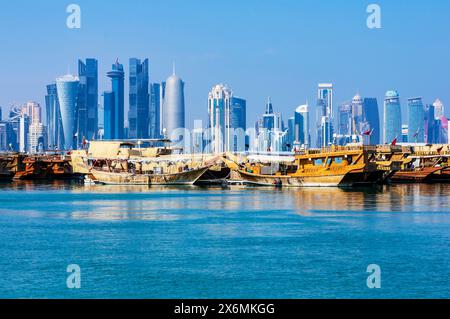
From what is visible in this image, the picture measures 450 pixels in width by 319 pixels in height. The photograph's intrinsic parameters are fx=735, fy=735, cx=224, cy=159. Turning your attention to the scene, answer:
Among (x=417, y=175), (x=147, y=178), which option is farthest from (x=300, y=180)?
(x=147, y=178)

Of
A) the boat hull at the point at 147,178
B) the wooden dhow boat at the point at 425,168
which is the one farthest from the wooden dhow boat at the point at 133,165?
the wooden dhow boat at the point at 425,168

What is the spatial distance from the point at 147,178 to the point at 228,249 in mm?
69164

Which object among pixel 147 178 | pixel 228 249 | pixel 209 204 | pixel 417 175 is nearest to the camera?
pixel 228 249

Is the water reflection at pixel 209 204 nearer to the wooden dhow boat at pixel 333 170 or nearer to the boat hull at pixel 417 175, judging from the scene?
the wooden dhow boat at pixel 333 170

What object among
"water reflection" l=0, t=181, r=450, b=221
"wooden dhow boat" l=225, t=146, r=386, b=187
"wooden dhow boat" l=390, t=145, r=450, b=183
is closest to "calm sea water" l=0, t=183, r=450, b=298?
"water reflection" l=0, t=181, r=450, b=221

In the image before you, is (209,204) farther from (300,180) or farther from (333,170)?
(300,180)

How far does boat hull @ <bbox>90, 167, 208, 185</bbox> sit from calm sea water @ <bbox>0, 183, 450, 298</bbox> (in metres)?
39.3

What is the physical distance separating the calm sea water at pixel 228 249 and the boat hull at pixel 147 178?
39.3 m

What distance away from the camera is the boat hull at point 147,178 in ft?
339

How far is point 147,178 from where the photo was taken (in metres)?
107

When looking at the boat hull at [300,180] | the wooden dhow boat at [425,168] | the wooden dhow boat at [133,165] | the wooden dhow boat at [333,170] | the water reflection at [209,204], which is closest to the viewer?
the water reflection at [209,204]

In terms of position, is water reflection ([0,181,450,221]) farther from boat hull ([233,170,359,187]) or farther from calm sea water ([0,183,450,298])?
boat hull ([233,170,359,187])

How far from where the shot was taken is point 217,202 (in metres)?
68.2
